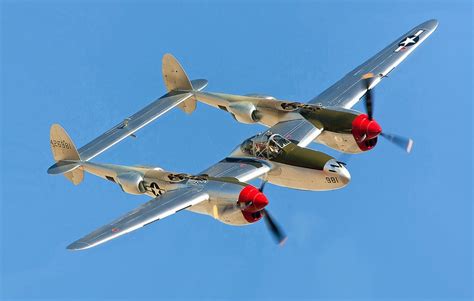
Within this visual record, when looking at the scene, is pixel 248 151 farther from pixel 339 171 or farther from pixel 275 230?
pixel 275 230

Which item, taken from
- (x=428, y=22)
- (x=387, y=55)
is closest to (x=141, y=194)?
(x=387, y=55)

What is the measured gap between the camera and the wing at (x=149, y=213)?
1447 inches

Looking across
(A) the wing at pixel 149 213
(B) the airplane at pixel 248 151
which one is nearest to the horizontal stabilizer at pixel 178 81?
(B) the airplane at pixel 248 151

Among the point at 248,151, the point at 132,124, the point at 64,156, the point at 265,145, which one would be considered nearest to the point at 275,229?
the point at 265,145

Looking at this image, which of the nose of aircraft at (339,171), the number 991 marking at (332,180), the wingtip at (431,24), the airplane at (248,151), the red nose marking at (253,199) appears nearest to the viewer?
the red nose marking at (253,199)

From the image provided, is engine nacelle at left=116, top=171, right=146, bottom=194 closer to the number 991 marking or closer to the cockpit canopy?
the cockpit canopy

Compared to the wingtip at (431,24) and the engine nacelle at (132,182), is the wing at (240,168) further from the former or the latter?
the wingtip at (431,24)

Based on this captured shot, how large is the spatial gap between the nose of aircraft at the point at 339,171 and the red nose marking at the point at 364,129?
3051 millimetres

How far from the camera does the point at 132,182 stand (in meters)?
41.4

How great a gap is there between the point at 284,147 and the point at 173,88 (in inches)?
392

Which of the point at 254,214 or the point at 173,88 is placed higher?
the point at 173,88

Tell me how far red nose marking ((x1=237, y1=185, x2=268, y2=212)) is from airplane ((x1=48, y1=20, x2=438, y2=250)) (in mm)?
41

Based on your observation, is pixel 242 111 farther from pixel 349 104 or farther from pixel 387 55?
pixel 387 55

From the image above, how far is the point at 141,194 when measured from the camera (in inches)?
1638
